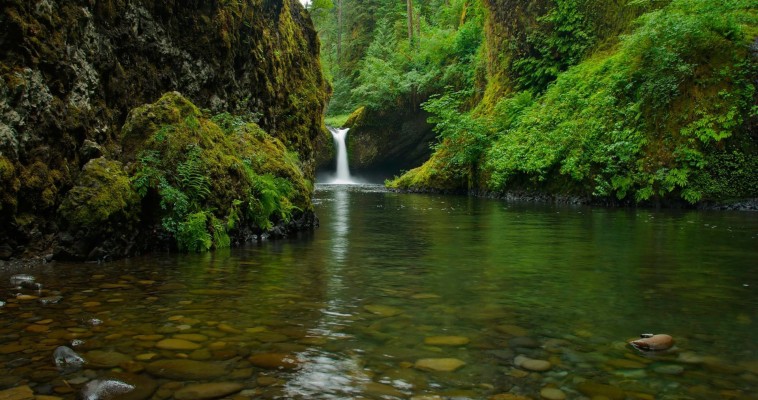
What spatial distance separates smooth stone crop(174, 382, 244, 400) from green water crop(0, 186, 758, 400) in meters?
0.05

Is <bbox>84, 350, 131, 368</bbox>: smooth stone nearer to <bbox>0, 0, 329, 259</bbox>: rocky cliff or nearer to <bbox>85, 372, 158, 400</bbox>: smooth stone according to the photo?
<bbox>85, 372, 158, 400</bbox>: smooth stone

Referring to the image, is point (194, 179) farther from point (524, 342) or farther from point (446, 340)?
point (524, 342)

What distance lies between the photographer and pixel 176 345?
9.71ft

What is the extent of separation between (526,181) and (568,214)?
21.4 feet

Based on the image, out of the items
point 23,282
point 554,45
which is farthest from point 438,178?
point 23,282

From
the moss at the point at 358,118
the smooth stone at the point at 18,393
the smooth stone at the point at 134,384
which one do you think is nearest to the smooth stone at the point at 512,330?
the smooth stone at the point at 134,384

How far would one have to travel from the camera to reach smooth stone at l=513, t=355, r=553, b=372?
2.67 m

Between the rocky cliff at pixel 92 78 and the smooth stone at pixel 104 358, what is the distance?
10.2ft

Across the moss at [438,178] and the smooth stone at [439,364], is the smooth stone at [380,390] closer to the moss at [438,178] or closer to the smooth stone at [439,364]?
the smooth stone at [439,364]

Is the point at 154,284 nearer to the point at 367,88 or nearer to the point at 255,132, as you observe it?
the point at 255,132

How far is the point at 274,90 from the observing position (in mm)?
12148

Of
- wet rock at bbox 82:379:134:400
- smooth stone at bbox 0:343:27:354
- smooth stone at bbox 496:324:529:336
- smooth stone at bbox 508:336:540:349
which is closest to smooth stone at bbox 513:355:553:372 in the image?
smooth stone at bbox 508:336:540:349

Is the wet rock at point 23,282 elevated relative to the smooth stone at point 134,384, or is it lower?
elevated

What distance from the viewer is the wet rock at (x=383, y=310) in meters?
3.71
